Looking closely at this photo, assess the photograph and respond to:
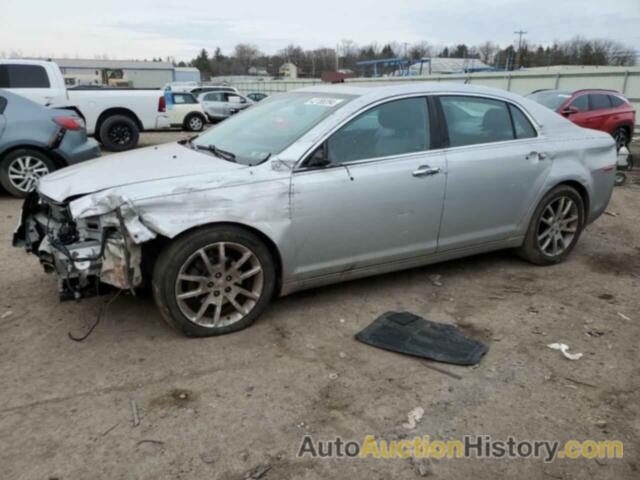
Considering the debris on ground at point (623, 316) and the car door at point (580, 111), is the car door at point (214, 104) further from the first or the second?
the debris on ground at point (623, 316)

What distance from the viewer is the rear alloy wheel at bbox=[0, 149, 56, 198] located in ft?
23.3

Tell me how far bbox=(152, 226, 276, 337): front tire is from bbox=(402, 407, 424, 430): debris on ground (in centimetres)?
130

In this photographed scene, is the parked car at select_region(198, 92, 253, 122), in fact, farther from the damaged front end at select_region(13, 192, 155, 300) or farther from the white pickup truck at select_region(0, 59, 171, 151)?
the damaged front end at select_region(13, 192, 155, 300)

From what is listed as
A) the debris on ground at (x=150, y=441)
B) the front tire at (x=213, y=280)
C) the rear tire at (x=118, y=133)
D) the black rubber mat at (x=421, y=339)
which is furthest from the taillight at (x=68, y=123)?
the debris on ground at (x=150, y=441)

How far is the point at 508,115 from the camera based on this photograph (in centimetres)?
459

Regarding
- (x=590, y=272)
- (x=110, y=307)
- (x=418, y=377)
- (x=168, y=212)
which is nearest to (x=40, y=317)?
(x=110, y=307)

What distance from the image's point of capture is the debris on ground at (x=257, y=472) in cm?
235

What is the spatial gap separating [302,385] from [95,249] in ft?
4.92

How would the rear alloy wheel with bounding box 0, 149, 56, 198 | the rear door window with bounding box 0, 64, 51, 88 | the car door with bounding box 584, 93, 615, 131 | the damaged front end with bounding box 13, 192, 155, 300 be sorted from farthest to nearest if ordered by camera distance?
the car door with bounding box 584, 93, 615, 131, the rear door window with bounding box 0, 64, 51, 88, the rear alloy wheel with bounding box 0, 149, 56, 198, the damaged front end with bounding box 13, 192, 155, 300

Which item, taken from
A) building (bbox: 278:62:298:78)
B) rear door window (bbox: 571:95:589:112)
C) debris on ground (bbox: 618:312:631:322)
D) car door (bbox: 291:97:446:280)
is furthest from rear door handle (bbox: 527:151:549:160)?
building (bbox: 278:62:298:78)

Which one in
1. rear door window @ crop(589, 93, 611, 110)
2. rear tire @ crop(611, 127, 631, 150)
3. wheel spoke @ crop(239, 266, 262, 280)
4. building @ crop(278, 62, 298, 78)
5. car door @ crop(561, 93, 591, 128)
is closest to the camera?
wheel spoke @ crop(239, 266, 262, 280)

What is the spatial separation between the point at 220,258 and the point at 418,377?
1.42m

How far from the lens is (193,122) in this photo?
64.1ft

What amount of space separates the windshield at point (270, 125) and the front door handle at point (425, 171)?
0.73 metres
